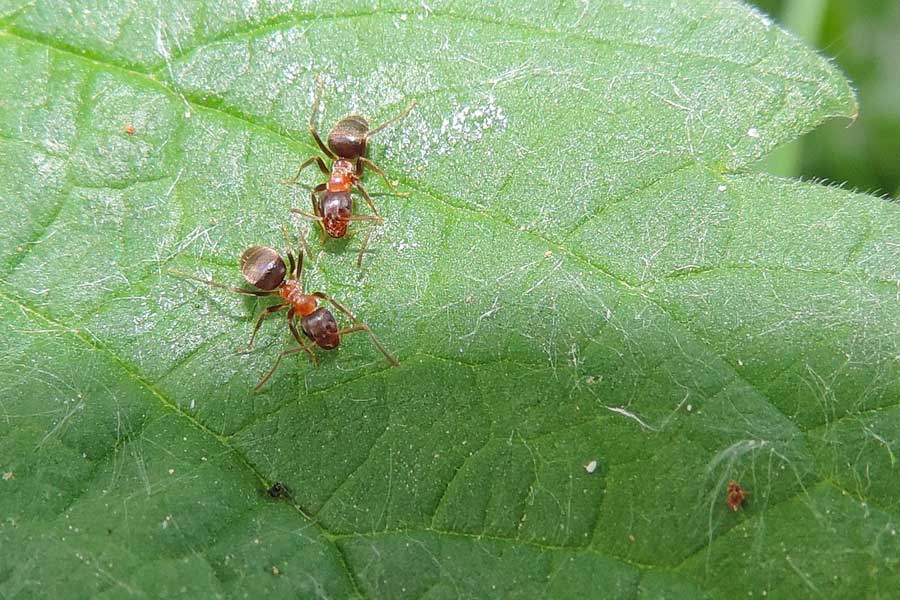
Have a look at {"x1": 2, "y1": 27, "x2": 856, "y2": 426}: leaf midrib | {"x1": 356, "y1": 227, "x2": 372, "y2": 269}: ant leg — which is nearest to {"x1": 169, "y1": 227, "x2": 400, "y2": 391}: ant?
{"x1": 356, "y1": 227, "x2": 372, "y2": 269}: ant leg

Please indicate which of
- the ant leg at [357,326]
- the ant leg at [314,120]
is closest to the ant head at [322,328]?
the ant leg at [357,326]

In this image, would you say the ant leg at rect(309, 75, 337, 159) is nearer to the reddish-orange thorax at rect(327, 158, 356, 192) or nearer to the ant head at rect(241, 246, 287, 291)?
the reddish-orange thorax at rect(327, 158, 356, 192)

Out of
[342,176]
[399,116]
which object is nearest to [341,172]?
[342,176]

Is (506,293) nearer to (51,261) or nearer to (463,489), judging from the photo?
(463,489)

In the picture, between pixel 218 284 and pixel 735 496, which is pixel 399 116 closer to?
pixel 218 284

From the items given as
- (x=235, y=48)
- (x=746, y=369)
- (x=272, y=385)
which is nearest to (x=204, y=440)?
(x=272, y=385)

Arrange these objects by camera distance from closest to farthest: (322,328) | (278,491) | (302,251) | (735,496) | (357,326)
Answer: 1. (735,496)
2. (278,491)
3. (322,328)
4. (357,326)
5. (302,251)

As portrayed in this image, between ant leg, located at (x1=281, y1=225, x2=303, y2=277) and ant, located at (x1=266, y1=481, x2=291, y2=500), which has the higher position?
ant leg, located at (x1=281, y1=225, x2=303, y2=277)
